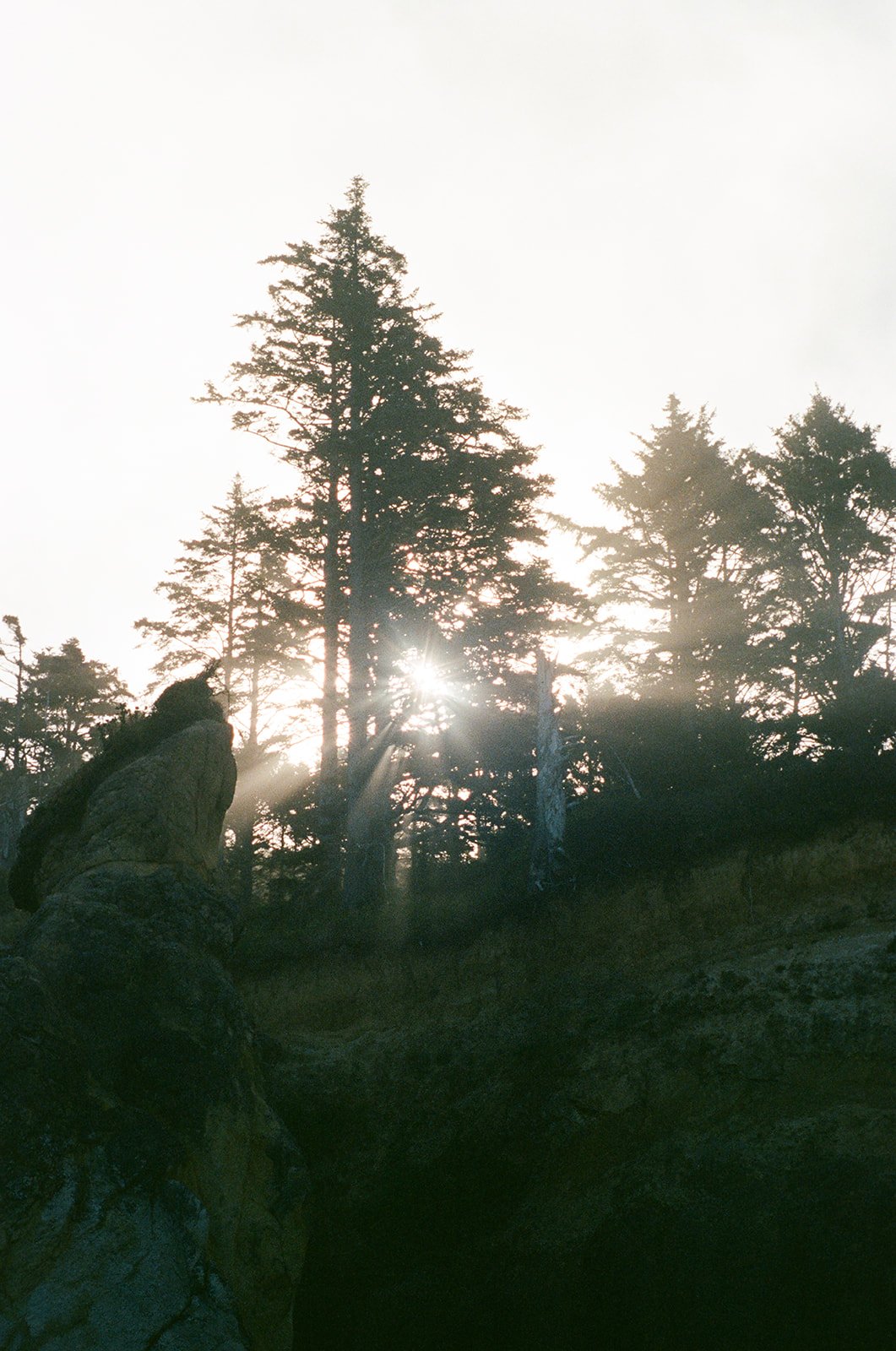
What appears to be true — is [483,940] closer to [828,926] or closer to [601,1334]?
[828,926]

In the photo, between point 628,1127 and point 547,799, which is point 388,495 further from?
point 628,1127

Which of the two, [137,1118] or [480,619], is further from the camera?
[480,619]

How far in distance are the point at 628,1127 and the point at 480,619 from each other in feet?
51.4

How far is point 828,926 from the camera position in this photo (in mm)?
12656

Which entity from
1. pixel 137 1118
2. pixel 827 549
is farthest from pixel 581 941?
pixel 827 549

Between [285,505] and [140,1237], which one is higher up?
[285,505]

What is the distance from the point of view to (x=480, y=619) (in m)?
25.3

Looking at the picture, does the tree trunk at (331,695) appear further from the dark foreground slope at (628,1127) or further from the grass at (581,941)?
the dark foreground slope at (628,1127)

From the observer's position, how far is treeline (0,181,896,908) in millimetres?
21703

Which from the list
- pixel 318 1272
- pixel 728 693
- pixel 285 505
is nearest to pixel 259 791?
pixel 285 505

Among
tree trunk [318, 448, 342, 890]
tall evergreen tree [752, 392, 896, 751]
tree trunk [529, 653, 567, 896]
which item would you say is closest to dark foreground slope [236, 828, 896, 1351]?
tree trunk [529, 653, 567, 896]

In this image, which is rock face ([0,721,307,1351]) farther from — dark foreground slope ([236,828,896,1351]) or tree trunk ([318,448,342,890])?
tree trunk ([318,448,342,890])

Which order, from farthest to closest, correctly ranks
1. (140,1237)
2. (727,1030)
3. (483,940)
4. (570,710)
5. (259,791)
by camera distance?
1. (259,791)
2. (570,710)
3. (483,940)
4. (727,1030)
5. (140,1237)

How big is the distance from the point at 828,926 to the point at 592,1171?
4487 mm
